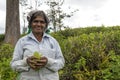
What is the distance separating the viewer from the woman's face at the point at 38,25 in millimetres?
3916

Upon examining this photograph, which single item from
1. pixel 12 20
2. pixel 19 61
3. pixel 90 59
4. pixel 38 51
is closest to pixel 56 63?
pixel 38 51

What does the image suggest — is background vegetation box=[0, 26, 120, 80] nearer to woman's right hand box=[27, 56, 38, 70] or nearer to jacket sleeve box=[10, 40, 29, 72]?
jacket sleeve box=[10, 40, 29, 72]

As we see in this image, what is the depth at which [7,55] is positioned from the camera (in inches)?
323

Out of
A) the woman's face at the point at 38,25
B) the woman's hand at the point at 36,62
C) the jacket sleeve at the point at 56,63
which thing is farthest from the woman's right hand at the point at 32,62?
the woman's face at the point at 38,25

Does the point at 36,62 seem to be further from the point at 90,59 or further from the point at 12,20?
the point at 12,20

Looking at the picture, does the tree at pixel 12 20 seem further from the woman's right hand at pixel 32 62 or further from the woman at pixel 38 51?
the woman's right hand at pixel 32 62

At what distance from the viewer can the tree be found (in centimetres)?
1564

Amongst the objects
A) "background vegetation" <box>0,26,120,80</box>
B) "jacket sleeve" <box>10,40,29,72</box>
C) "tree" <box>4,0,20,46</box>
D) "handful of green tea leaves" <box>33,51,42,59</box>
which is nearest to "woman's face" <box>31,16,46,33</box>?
"jacket sleeve" <box>10,40,29,72</box>

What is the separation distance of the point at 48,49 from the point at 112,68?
7.59 ft

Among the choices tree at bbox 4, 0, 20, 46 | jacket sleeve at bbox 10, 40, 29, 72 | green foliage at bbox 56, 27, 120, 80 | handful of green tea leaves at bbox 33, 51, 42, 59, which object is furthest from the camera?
tree at bbox 4, 0, 20, 46

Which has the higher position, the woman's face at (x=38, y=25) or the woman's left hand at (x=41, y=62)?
the woman's face at (x=38, y=25)

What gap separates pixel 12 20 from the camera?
51.8ft

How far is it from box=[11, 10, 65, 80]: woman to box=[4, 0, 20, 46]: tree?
1167cm

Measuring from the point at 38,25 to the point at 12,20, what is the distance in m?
12.0
